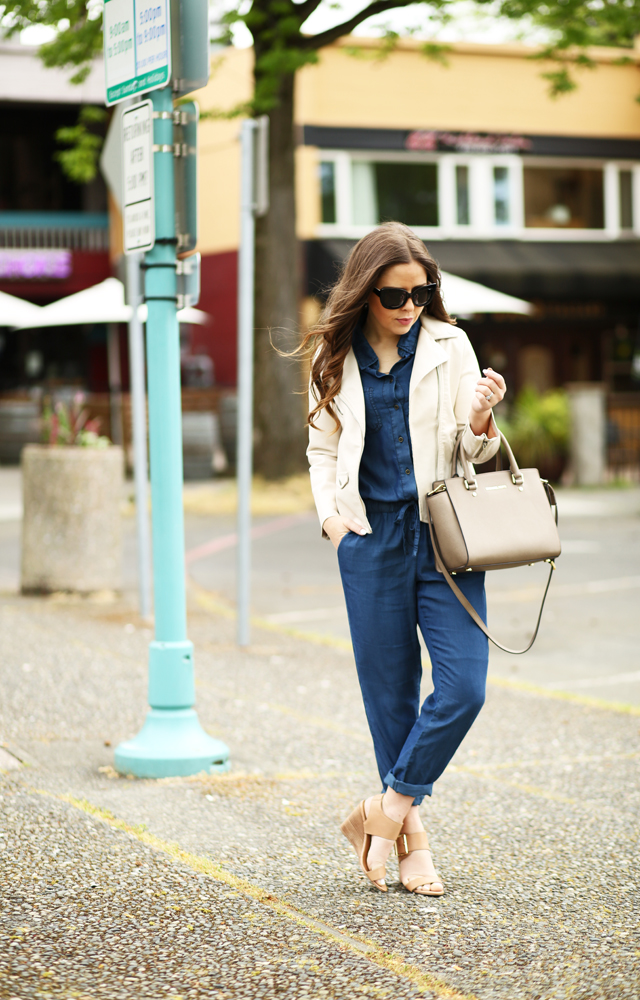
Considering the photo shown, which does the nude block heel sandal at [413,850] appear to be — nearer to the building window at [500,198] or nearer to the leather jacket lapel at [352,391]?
the leather jacket lapel at [352,391]

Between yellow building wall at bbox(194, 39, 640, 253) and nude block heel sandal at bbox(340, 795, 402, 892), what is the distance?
2123 cm

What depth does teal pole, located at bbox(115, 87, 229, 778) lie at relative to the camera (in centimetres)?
471

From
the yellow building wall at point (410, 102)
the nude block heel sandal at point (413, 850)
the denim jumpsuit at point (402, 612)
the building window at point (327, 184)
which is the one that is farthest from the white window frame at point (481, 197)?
the nude block heel sandal at point (413, 850)

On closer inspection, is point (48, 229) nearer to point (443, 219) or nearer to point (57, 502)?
point (443, 219)

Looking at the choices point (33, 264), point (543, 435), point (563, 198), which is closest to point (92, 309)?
point (543, 435)

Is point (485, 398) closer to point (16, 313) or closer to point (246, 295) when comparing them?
point (246, 295)

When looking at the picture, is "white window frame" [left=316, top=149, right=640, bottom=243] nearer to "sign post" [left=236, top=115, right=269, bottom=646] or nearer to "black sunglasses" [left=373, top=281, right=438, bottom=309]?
"sign post" [left=236, top=115, right=269, bottom=646]

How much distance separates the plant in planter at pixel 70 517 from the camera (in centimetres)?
874

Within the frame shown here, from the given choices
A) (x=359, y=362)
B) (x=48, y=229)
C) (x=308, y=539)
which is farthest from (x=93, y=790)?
(x=48, y=229)

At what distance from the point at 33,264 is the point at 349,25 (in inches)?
609

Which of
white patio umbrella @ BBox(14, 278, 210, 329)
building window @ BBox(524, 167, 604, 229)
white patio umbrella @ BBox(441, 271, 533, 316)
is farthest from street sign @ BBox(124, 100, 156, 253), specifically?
building window @ BBox(524, 167, 604, 229)

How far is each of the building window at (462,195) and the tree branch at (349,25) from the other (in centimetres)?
1087

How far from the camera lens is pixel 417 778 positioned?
11.3ft

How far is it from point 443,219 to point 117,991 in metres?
24.5
